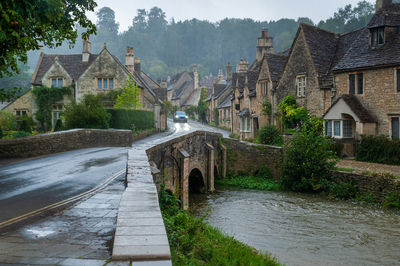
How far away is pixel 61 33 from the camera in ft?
36.4

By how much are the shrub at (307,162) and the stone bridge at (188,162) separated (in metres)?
4.95

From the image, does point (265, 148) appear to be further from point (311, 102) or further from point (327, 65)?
point (327, 65)

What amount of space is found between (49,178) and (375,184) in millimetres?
14799

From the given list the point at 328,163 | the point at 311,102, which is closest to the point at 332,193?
the point at 328,163

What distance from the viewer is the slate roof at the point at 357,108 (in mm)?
24094

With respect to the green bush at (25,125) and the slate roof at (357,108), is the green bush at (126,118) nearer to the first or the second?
the green bush at (25,125)

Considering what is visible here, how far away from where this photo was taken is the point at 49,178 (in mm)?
11766

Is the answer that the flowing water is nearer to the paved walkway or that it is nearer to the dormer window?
the paved walkway

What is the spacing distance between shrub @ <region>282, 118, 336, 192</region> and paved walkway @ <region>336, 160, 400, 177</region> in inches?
37.1

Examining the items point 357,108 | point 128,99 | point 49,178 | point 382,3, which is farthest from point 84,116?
point 382,3

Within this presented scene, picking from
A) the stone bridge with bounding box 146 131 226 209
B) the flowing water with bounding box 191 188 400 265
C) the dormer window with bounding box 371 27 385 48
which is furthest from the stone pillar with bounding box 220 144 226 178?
the dormer window with bounding box 371 27 385 48

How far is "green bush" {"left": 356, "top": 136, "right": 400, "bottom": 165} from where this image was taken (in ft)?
71.4

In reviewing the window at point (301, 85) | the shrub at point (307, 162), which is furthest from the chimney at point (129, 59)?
the shrub at point (307, 162)

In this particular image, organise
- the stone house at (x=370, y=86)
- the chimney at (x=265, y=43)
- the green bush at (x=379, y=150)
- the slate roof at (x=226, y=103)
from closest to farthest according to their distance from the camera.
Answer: the green bush at (x=379, y=150), the stone house at (x=370, y=86), the chimney at (x=265, y=43), the slate roof at (x=226, y=103)
